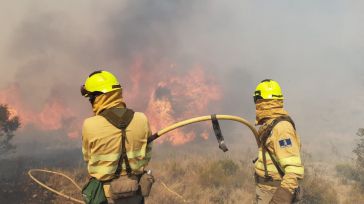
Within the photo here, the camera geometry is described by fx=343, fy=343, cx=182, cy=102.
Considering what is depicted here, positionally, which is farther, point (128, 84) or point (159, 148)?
point (128, 84)

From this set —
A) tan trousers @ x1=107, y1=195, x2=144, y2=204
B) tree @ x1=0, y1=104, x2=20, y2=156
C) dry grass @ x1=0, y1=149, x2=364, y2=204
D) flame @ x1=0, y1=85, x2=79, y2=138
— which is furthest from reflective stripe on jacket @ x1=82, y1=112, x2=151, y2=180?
flame @ x1=0, y1=85, x2=79, y2=138

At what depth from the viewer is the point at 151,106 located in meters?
25.5

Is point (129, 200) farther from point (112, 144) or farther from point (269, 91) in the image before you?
point (269, 91)

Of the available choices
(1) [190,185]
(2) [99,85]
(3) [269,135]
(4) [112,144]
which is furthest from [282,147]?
(1) [190,185]

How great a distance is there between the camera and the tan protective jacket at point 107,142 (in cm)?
357

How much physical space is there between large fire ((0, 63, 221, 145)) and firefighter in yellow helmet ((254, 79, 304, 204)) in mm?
18272

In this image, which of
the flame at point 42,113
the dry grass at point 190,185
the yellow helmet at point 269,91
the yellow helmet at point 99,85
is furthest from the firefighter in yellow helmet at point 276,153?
the flame at point 42,113

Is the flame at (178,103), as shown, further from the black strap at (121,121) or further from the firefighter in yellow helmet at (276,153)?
the black strap at (121,121)

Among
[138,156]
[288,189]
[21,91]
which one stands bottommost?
[288,189]

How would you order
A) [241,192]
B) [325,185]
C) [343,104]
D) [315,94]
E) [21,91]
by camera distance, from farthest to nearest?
[315,94] < [343,104] < [21,91] < [325,185] < [241,192]

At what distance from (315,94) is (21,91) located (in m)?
36.3

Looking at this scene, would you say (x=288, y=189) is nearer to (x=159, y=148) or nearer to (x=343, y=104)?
(x=159, y=148)

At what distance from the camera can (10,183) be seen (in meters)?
9.82

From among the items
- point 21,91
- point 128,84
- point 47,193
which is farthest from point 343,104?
point 47,193
